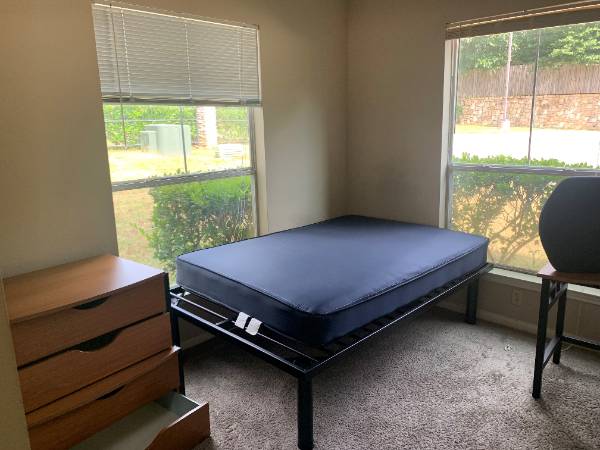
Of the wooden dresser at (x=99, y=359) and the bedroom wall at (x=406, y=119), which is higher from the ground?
the bedroom wall at (x=406, y=119)

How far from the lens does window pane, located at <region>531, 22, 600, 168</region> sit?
2.56 meters

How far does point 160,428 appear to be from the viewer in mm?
1841

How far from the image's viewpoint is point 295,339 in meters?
1.86

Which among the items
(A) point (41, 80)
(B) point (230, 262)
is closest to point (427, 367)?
(B) point (230, 262)

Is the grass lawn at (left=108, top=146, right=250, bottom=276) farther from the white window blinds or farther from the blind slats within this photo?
the blind slats

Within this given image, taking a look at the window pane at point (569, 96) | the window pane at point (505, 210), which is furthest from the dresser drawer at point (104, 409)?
the window pane at point (569, 96)

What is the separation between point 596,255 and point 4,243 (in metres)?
2.57

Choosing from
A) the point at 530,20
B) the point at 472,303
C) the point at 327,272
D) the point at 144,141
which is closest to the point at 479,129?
the point at 530,20

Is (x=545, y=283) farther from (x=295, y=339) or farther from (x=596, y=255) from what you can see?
(x=295, y=339)

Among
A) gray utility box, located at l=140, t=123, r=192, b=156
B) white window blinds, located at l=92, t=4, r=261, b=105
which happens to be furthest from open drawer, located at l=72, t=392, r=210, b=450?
white window blinds, located at l=92, t=4, r=261, b=105

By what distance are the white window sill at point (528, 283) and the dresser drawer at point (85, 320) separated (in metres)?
2.19

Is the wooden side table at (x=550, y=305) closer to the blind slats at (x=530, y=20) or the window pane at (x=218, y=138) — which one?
the blind slats at (x=530, y=20)

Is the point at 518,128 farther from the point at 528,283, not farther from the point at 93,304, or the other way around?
the point at 93,304

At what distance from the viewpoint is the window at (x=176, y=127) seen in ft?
7.44
